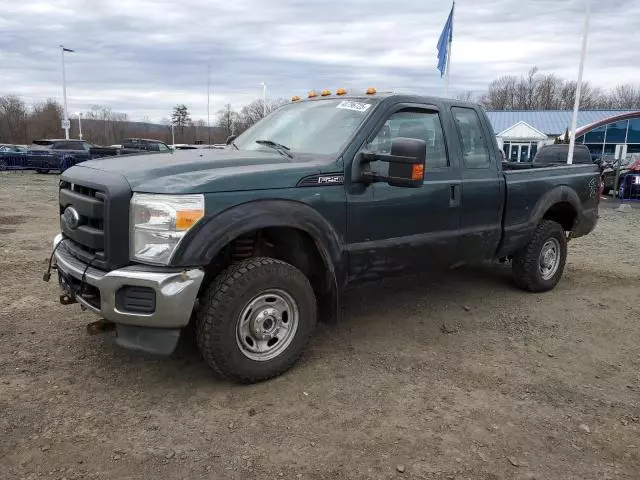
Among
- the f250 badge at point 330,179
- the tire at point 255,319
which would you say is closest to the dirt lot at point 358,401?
the tire at point 255,319

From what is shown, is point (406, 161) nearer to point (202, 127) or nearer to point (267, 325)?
point (267, 325)

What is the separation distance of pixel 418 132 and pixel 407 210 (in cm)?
73

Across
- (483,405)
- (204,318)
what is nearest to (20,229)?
(204,318)

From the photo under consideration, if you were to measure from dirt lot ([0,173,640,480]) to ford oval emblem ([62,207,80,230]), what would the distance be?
1.05 m

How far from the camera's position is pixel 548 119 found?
127 ft

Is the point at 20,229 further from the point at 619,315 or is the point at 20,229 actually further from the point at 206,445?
the point at 619,315

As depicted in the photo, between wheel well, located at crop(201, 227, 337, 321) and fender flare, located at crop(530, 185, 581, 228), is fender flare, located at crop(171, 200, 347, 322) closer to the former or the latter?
wheel well, located at crop(201, 227, 337, 321)

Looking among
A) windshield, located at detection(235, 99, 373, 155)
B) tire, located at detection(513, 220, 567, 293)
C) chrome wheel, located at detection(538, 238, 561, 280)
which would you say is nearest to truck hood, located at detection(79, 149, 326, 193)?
windshield, located at detection(235, 99, 373, 155)

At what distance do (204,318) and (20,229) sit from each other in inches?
291

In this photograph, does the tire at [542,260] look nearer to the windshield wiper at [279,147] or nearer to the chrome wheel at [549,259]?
the chrome wheel at [549,259]

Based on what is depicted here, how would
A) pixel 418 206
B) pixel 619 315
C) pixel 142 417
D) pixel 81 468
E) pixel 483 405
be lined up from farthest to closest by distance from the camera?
1. pixel 619 315
2. pixel 418 206
3. pixel 483 405
4. pixel 142 417
5. pixel 81 468

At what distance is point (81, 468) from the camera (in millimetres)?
2695

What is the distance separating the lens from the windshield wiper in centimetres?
418

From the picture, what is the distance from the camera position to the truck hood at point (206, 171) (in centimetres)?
323
